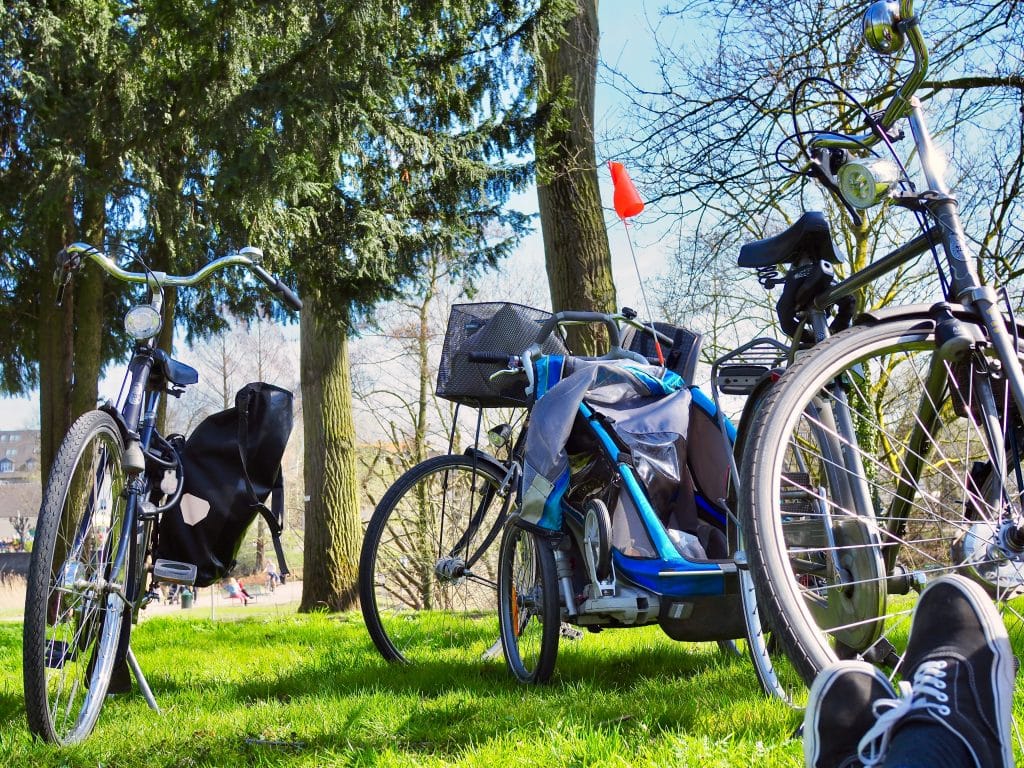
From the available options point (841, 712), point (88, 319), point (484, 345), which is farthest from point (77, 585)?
point (88, 319)

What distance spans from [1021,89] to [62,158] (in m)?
7.23

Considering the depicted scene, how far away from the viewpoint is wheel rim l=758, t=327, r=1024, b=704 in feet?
5.65

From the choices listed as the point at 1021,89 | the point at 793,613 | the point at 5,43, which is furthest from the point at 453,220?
the point at 793,613

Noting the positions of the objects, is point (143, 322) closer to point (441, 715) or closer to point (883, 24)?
point (441, 715)

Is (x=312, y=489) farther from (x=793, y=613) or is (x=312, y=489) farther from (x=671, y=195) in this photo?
(x=793, y=613)

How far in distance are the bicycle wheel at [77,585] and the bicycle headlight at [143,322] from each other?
1.03 ft

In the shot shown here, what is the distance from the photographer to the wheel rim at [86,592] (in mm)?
2498

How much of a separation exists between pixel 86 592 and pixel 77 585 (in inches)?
2.0

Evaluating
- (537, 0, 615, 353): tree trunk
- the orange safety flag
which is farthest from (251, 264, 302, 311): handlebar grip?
(537, 0, 615, 353): tree trunk

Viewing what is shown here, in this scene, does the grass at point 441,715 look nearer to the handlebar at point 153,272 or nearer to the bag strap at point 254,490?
the bag strap at point 254,490

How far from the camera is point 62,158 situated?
6.38 metres

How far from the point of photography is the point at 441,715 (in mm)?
2518

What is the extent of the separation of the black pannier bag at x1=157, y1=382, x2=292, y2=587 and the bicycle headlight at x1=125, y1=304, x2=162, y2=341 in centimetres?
36

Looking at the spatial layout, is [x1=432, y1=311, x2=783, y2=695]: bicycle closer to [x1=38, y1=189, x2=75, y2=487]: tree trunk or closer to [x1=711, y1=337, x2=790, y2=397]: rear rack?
[x1=711, y1=337, x2=790, y2=397]: rear rack
